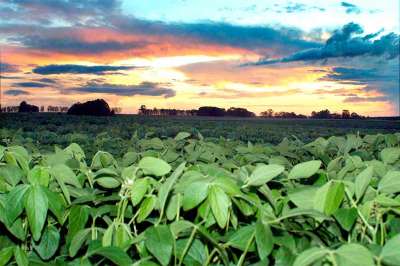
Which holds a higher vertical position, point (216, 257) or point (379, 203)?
point (379, 203)

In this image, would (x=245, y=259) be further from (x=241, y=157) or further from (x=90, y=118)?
(x=90, y=118)

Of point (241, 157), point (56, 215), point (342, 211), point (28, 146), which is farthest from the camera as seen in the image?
point (28, 146)

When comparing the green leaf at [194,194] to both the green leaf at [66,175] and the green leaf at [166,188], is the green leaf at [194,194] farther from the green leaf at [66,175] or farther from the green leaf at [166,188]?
the green leaf at [66,175]

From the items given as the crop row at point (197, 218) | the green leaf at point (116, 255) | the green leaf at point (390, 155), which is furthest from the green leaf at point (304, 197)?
the green leaf at point (390, 155)

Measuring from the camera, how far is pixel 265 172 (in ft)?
3.61

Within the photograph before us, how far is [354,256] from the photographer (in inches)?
34.0

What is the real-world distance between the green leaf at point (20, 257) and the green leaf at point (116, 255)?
0.89ft

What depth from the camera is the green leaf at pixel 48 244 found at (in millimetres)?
1241

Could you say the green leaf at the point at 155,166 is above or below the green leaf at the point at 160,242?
above

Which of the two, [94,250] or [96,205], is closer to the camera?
[94,250]

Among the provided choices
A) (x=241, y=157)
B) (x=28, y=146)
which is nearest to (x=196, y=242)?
(x=241, y=157)

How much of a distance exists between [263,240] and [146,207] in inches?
11.6

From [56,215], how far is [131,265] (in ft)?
0.76

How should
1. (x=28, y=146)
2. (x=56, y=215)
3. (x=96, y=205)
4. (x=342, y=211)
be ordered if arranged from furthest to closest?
(x=28, y=146) < (x=96, y=205) < (x=56, y=215) < (x=342, y=211)
